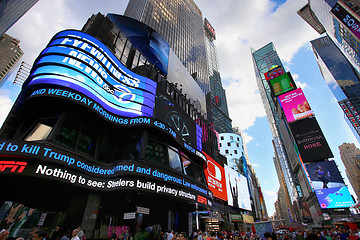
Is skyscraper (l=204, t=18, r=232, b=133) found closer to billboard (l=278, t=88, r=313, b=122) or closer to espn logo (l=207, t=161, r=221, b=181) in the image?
billboard (l=278, t=88, r=313, b=122)

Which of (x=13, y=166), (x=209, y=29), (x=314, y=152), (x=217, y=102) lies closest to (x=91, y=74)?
(x=13, y=166)

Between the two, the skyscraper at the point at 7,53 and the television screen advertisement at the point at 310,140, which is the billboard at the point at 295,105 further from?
the skyscraper at the point at 7,53

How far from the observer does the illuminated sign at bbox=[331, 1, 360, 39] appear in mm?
25469

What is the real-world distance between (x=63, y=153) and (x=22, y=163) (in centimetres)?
177

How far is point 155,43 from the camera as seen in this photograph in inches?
1089

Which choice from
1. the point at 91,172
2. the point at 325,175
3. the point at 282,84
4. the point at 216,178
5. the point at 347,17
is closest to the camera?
the point at 91,172

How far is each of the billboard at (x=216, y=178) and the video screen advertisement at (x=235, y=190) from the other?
250 cm

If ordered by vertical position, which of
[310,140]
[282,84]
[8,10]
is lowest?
[8,10]

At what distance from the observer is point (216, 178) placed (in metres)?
29.2

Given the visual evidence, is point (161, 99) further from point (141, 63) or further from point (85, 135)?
point (85, 135)

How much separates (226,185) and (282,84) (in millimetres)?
65469

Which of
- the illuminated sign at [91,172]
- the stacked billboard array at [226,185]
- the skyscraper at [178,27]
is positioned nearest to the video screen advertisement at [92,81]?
the illuminated sign at [91,172]

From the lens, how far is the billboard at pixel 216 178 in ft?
86.2

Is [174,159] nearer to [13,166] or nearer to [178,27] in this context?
[13,166]
